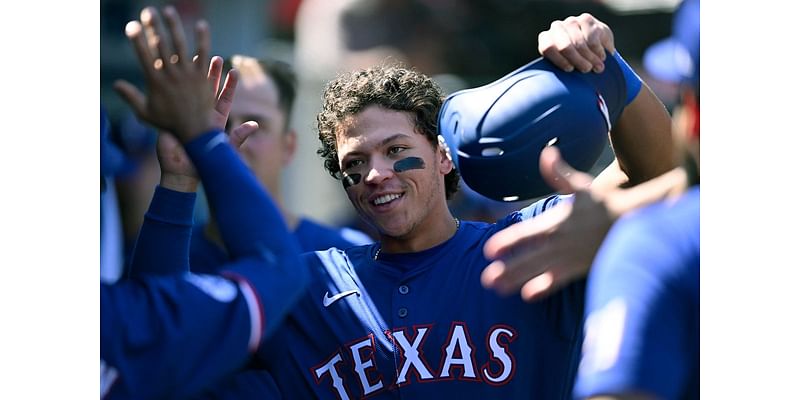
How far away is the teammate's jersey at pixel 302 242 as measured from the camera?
2973mm

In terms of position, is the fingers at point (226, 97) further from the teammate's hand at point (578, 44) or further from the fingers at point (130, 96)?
the teammate's hand at point (578, 44)

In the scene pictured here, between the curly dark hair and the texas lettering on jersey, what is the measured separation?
0.43m

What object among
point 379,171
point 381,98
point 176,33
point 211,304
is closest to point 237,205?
point 211,304

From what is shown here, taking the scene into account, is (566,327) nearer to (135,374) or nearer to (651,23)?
(135,374)

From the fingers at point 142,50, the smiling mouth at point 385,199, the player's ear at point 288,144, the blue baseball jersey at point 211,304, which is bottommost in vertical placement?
the blue baseball jersey at point 211,304

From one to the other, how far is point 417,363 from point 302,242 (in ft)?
4.20

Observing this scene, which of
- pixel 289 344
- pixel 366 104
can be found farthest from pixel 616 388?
pixel 366 104

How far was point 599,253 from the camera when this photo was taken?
4.70 ft

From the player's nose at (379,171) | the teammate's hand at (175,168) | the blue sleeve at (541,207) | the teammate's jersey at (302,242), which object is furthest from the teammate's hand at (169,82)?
the teammate's jersey at (302,242)

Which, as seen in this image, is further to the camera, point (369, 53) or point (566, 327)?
point (369, 53)

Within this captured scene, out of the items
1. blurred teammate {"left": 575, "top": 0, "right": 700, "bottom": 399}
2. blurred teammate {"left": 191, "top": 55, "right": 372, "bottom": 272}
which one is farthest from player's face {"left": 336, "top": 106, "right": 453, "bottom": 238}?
blurred teammate {"left": 191, "top": 55, "right": 372, "bottom": 272}

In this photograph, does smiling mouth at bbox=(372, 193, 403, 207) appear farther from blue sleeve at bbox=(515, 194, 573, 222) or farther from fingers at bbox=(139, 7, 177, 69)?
fingers at bbox=(139, 7, 177, 69)

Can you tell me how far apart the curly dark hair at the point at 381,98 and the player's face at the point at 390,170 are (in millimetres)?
20
